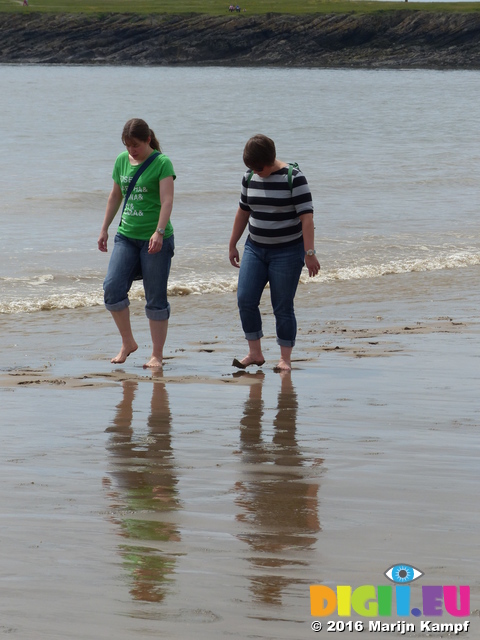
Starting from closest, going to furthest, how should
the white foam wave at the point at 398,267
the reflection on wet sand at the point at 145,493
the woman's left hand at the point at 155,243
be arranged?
the reflection on wet sand at the point at 145,493 < the woman's left hand at the point at 155,243 < the white foam wave at the point at 398,267

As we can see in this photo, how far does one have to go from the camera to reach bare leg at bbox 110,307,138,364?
5953mm

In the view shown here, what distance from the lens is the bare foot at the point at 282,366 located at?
578 centimetres

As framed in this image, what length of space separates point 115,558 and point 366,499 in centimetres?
99

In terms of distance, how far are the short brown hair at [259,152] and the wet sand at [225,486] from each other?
1.29 m

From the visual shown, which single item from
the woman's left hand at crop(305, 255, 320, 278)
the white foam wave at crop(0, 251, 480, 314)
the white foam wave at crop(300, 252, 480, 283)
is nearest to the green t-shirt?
the woman's left hand at crop(305, 255, 320, 278)

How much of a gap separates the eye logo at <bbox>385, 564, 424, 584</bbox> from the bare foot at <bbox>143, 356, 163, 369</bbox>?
10.9 feet

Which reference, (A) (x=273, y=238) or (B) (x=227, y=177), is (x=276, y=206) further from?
(B) (x=227, y=177)

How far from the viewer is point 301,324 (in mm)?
7699

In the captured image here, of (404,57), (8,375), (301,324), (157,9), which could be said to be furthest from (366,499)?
(157,9)

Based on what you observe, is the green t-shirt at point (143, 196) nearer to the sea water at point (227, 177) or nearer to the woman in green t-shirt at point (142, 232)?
the woman in green t-shirt at point (142, 232)

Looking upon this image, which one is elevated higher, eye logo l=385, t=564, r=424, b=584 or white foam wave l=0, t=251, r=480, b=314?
eye logo l=385, t=564, r=424, b=584

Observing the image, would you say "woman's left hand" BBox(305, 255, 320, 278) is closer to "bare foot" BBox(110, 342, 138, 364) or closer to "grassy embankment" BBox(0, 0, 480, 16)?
"bare foot" BBox(110, 342, 138, 364)

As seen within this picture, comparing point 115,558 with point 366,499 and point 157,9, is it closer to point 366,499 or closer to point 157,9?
point 366,499

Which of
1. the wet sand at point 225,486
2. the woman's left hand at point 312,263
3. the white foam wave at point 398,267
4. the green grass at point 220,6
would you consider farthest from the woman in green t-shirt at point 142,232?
the green grass at point 220,6
